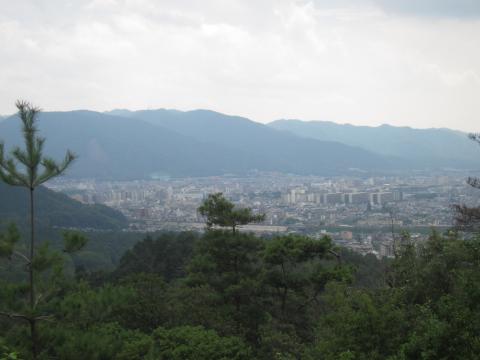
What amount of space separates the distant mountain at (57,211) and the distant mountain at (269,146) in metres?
64.8

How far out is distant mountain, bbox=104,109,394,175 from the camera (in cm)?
11356

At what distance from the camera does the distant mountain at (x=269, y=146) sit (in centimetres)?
11356

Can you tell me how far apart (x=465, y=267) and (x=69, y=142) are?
118621mm

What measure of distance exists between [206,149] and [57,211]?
8023 centimetres

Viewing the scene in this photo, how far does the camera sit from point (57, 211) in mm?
43406

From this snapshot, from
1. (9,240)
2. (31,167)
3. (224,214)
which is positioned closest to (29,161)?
(31,167)

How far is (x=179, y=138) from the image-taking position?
419 ft

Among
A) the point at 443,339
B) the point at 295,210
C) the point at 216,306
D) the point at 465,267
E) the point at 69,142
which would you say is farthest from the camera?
the point at 69,142

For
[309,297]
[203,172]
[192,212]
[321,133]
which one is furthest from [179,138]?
[309,297]

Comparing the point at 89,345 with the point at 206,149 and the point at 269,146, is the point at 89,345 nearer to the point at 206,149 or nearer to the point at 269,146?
the point at 206,149

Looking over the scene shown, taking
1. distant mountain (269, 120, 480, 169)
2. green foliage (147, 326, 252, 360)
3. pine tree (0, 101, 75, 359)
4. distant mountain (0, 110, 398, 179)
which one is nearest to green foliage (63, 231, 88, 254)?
pine tree (0, 101, 75, 359)

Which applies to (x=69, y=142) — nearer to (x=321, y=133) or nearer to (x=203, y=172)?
(x=203, y=172)

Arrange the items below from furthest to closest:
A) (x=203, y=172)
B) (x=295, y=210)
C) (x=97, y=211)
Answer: (x=203, y=172) < (x=295, y=210) < (x=97, y=211)

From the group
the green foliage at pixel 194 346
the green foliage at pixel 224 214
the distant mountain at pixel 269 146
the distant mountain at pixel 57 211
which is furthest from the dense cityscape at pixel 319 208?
the distant mountain at pixel 269 146
